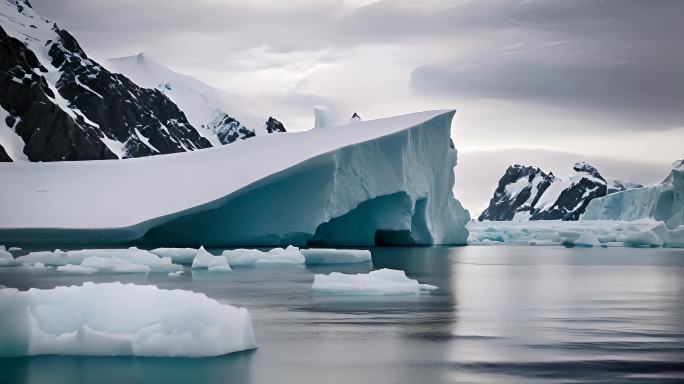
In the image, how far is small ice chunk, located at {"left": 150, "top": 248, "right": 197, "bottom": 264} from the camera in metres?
20.2

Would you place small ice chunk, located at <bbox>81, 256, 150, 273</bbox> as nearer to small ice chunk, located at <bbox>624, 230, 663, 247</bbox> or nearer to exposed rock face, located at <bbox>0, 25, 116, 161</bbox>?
small ice chunk, located at <bbox>624, 230, 663, 247</bbox>

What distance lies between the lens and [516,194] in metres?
172

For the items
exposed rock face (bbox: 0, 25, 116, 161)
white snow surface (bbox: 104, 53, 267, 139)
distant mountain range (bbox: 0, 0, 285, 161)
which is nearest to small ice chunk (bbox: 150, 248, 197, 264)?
distant mountain range (bbox: 0, 0, 285, 161)

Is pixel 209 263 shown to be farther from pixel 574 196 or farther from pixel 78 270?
pixel 574 196

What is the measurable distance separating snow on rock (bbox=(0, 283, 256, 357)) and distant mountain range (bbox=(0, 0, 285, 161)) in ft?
259

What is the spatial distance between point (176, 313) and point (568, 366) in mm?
3023

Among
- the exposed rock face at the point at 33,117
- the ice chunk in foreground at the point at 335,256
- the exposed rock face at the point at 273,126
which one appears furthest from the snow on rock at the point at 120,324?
the exposed rock face at the point at 273,126

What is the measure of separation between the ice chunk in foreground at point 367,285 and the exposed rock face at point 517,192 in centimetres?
15178

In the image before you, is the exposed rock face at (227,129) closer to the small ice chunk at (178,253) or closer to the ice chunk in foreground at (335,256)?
the ice chunk in foreground at (335,256)

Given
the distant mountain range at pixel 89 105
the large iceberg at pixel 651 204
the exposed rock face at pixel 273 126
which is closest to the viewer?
the large iceberg at pixel 651 204

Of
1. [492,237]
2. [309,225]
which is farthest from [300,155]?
[492,237]

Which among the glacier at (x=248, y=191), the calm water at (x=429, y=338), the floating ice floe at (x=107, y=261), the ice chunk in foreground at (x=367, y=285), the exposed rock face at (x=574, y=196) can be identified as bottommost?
the calm water at (x=429, y=338)

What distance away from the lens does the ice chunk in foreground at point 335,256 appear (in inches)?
809

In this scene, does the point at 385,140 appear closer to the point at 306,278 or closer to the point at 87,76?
the point at 306,278
